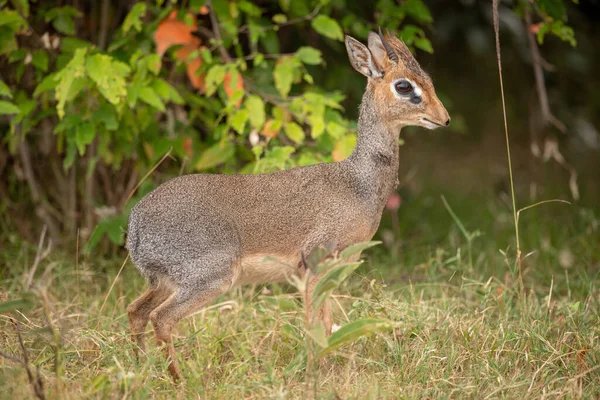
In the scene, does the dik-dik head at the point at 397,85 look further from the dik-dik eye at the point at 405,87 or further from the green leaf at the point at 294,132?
the green leaf at the point at 294,132

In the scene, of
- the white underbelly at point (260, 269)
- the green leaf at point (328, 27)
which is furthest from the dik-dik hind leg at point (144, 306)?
the green leaf at point (328, 27)

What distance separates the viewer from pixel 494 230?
6914 mm

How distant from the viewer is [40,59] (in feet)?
17.8

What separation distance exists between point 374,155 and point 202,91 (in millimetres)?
1437

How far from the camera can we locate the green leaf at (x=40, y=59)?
212 inches

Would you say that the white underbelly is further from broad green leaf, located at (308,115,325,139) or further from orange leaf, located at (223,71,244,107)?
orange leaf, located at (223,71,244,107)

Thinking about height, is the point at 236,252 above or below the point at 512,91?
above

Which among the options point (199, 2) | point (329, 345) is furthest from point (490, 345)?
point (199, 2)

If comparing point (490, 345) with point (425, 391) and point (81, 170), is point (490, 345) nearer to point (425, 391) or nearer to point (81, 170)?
point (425, 391)

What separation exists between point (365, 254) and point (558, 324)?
1.96 m

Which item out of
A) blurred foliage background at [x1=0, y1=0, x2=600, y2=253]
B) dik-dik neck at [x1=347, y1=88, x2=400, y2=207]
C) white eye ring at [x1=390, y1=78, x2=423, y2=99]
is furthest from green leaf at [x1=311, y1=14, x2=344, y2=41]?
white eye ring at [x1=390, y1=78, x2=423, y2=99]

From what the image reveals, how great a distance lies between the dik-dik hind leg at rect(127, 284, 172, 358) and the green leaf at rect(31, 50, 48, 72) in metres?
1.75

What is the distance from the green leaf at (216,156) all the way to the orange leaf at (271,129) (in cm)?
27

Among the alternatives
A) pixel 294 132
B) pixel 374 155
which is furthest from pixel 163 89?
pixel 374 155
